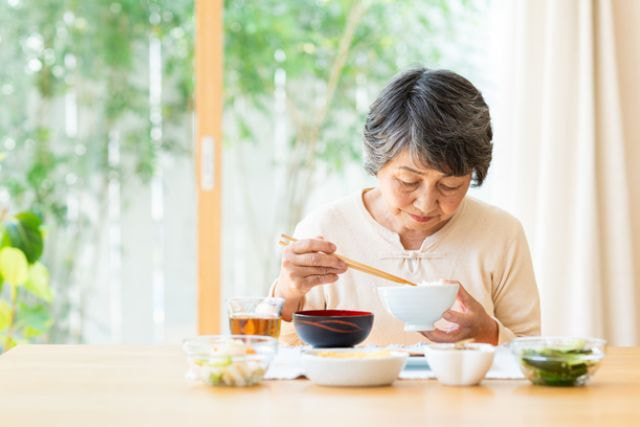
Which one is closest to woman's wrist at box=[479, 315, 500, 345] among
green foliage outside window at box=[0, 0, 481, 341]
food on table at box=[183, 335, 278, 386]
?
food on table at box=[183, 335, 278, 386]

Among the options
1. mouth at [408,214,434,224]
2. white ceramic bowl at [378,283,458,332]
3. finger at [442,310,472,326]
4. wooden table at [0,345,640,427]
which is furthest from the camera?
mouth at [408,214,434,224]

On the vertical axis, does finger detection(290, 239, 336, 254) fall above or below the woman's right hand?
above

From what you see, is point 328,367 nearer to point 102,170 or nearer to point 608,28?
point 608,28

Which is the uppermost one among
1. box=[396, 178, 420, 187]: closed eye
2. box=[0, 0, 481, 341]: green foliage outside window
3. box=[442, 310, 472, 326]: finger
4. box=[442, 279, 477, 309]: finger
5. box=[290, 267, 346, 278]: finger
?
box=[0, 0, 481, 341]: green foliage outside window

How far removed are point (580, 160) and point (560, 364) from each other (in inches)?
82.0

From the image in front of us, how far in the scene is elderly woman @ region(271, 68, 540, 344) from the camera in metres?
1.98

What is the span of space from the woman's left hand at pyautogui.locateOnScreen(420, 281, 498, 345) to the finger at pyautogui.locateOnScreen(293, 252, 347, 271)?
22cm

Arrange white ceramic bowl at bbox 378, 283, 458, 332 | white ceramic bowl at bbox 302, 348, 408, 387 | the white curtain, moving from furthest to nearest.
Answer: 1. the white curtain
2. white ceramic bowl at bbox 378, 283, 458, 332
3. white ceramic bowl at bbox 302, 348, 408, 387

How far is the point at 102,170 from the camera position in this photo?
3.98 m

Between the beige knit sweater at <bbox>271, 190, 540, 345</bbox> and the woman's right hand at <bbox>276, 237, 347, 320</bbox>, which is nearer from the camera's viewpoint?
the woman's right hand at <bbox>276, 237, 347, 320</bbox>

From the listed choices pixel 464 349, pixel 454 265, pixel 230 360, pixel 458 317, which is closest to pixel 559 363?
pixel 464 349

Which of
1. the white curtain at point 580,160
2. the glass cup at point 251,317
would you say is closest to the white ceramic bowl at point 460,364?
the glass cup at point 251,317

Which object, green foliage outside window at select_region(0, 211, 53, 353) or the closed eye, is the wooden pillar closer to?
green foliage outside window at select_region(0, 211, 53, 353)

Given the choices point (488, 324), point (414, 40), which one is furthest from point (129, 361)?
point (414, 40)
